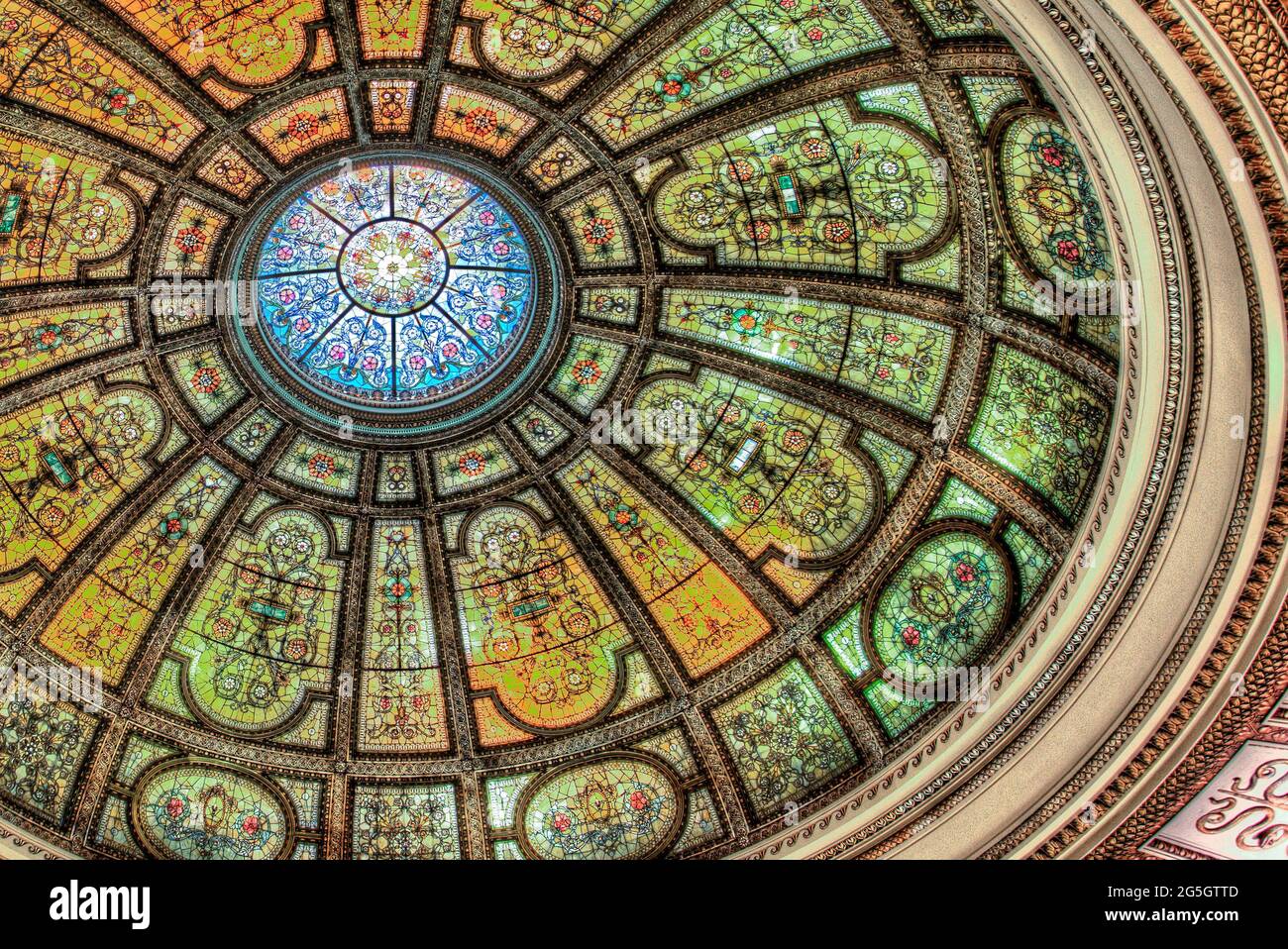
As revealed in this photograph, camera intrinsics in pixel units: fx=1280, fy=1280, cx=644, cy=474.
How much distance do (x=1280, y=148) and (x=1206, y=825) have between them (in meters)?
8.11

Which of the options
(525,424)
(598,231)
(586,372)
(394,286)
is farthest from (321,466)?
(598,231)

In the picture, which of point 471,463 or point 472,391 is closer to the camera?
point 472,391

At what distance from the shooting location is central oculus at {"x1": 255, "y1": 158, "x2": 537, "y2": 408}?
18.8 m

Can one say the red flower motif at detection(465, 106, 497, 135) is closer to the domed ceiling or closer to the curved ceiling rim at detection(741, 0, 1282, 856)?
the domed ceiling

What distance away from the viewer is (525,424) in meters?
19.7

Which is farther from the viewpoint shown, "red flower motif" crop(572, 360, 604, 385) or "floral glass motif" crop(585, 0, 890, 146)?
"red flower motif" crop(572, 360, 604, 385)

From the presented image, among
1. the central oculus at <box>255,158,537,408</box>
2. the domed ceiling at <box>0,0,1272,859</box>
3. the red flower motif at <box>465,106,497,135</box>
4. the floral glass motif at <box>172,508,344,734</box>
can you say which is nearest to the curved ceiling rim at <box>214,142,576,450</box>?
the domed ceiling at <box>0,0,1272,859</box>

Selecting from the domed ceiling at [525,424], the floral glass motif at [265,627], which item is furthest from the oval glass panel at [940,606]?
the floral glass motif at [265,627]

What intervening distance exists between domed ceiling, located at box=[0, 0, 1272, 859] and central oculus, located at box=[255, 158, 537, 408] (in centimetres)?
6

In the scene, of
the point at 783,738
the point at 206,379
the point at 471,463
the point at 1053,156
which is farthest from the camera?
the point at 471,463

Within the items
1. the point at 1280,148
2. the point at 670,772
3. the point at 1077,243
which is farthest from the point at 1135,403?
the point at 670,772

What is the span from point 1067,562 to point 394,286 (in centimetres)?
1062

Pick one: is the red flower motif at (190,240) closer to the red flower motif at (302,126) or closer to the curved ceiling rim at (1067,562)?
the red flower motif at (302,126)

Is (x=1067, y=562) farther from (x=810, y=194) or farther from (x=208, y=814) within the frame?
(x=208, y=814)
